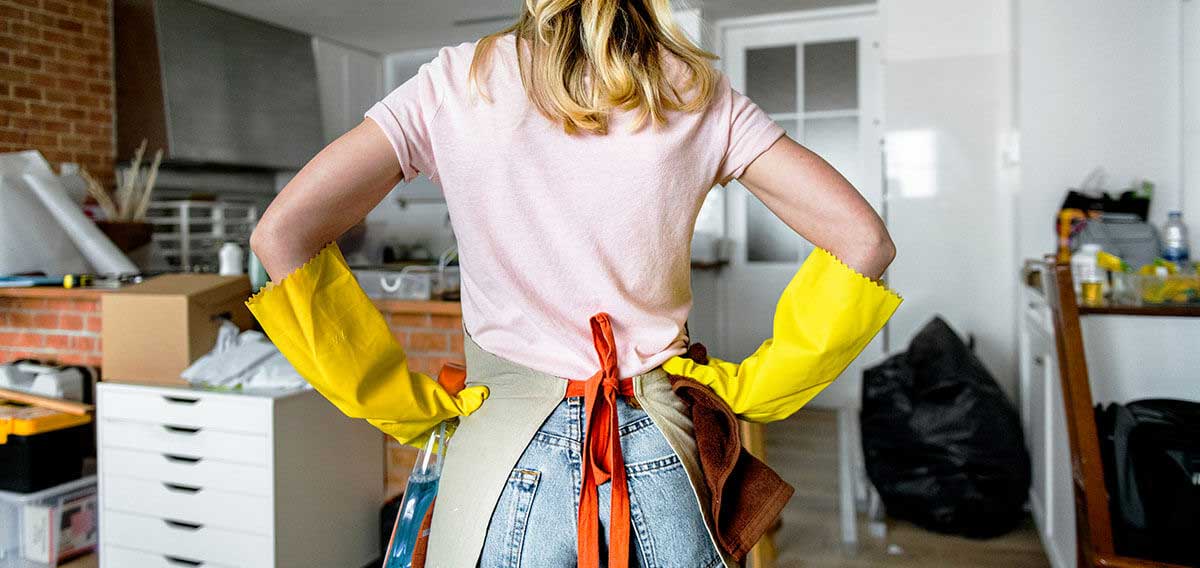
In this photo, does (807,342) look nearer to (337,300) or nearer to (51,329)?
(337,300)

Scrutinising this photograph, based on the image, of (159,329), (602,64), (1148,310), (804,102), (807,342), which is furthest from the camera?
(804,102)

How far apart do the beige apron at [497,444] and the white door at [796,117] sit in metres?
3.86

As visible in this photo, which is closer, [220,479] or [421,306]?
[220,479]

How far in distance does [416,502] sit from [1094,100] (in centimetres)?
324

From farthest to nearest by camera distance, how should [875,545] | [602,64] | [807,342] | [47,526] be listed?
[875,545] < [47,526] < [807,342] < [602,64]

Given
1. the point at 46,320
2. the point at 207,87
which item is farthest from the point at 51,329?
the point at 207,87

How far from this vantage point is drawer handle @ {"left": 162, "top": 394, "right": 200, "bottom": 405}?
2.20 meters

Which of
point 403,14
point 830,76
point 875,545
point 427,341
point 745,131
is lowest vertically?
point 875,545

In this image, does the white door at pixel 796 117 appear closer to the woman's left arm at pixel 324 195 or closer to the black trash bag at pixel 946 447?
the black trash bag at pixel 946 447

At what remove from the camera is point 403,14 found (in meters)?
4.63

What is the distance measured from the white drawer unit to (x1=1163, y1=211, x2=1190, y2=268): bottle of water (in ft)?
8.10

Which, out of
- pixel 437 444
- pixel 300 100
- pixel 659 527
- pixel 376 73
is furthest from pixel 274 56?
pixel 659 527

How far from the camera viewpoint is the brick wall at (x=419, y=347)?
2582 millimetres

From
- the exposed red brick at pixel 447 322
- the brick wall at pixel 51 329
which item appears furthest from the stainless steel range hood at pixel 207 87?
the exposed red brick at pixel 447 322
